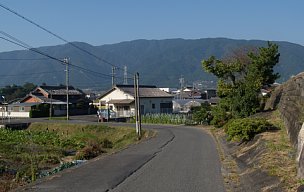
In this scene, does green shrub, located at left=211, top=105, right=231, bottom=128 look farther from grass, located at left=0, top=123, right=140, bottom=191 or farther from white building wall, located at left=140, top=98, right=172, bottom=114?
white building wall, located at left=140, top=98, right=172, bottom=114

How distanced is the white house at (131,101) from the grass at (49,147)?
15.2 metres

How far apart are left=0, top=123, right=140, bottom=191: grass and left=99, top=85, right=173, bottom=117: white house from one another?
1524 centimetres

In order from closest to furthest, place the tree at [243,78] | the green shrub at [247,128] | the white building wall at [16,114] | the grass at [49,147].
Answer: the green shrub at [247,128] → the grass at [49,147] → the tree at [243,78] → the white building wall at [16,114]

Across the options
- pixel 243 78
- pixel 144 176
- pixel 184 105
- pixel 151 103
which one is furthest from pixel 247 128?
pixel 184 105

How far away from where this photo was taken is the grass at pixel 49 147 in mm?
20322

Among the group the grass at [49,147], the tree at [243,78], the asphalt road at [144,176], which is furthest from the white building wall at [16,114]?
the asphalt road at [144,176]

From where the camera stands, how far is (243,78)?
3909 centimetres

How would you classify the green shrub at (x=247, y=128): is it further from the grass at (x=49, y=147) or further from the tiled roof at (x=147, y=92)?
the tiled roof at (x=147, y=92)

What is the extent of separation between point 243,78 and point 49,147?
16676 mm

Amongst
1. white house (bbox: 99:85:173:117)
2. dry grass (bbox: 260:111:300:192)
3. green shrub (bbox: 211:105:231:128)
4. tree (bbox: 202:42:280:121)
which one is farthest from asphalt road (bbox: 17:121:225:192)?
white house (bbox: 99:85:173:117)

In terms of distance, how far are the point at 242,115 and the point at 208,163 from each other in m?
17.7

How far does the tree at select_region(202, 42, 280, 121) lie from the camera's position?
34.5m

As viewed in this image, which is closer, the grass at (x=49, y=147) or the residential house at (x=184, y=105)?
the grass at (x=49, y=147)

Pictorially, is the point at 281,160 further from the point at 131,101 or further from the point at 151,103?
the point at 151,103
